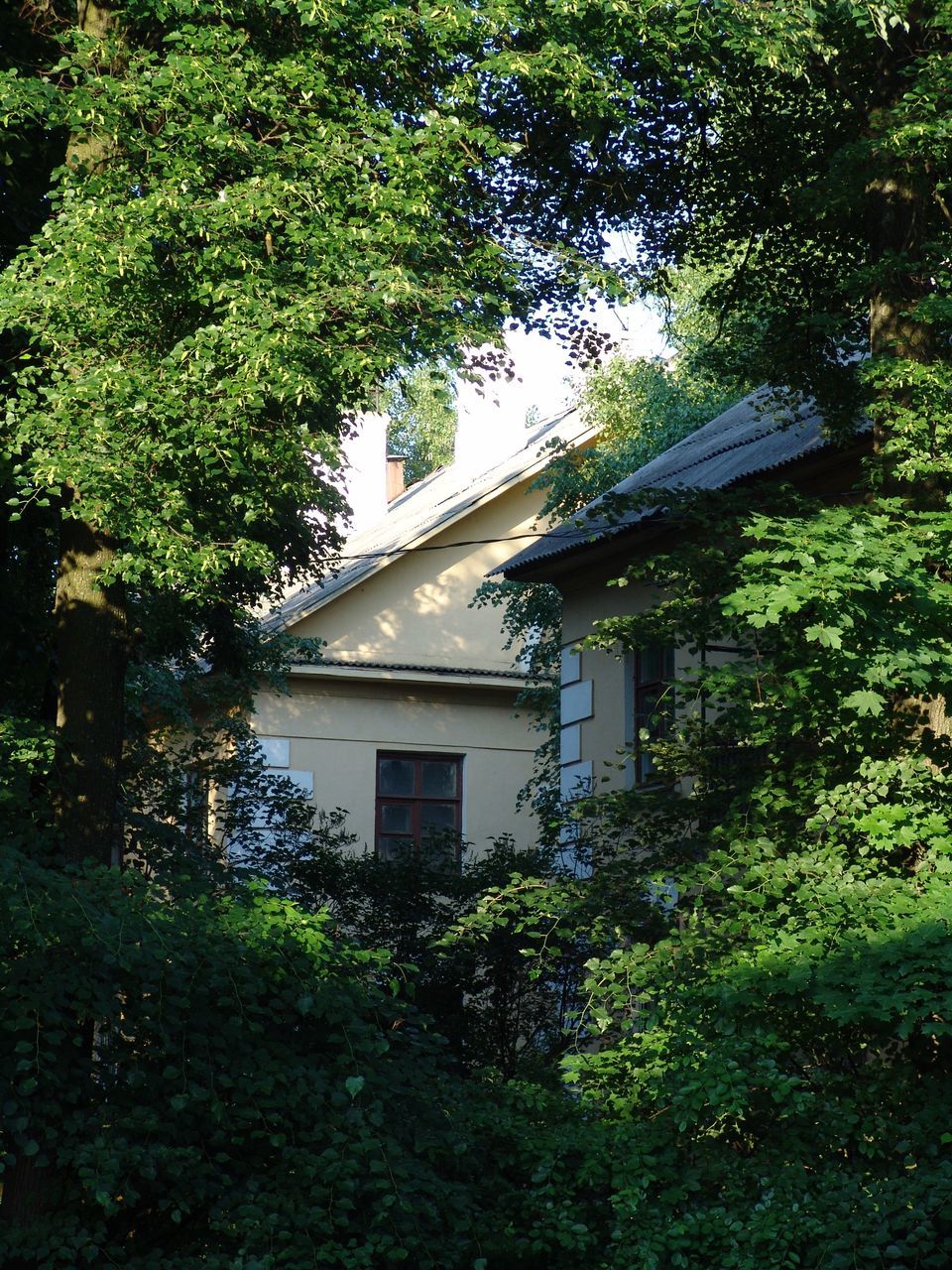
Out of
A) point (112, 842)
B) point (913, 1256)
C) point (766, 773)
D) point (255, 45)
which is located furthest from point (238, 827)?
point (913, 1256)

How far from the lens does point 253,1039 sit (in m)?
7.71

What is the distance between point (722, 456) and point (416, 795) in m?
8.58

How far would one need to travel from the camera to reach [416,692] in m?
22.2

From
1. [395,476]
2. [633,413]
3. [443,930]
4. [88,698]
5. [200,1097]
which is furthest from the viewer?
[395,476]

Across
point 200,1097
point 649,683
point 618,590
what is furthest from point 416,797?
point 200,1097

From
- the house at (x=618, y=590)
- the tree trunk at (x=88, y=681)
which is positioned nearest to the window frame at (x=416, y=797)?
the house at (x=618, y=590)

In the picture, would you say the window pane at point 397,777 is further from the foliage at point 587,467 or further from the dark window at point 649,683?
the dark window at point 649,683

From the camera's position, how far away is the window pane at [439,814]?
22.1m

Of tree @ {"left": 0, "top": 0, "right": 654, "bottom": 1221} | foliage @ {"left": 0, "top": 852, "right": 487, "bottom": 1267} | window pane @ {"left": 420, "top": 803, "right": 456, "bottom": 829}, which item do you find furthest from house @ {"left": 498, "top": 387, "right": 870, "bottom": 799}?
foliage @ {"left": 0, "top": 852, "right": 487, "bottom": 1267}

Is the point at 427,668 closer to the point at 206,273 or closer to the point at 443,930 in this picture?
the point at 443,930

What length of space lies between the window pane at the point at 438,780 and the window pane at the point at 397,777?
205mm

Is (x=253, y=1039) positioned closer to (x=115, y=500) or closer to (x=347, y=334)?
(x=115, y=500)

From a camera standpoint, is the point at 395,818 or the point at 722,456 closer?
the point at 722,456

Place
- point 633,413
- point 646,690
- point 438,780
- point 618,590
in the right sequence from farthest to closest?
point 633,413 → point 438,780 → point 618,590 → point 646,690
